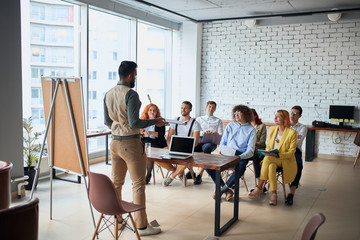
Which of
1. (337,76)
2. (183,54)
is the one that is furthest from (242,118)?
(183,54)

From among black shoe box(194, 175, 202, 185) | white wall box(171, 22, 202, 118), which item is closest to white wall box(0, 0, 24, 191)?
black shoe box(194, 175, 202, 185)

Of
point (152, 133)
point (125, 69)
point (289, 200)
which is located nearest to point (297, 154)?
point (289, 200)

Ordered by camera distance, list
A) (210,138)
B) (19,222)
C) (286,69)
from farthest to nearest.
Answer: (286,69) → (210,138) → (19,222)

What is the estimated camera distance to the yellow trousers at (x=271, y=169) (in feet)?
15.0

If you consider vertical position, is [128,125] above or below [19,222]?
above

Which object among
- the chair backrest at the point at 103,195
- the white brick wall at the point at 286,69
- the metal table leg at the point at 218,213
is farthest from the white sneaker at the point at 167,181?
the white brick wall at the point at 286,69

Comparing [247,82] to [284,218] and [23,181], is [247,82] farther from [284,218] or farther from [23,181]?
[23,181]

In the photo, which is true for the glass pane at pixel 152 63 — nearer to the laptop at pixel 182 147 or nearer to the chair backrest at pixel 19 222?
the laptop at pixel 182 147

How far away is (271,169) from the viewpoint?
15.0 ft

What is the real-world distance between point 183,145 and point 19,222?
2.40 metres

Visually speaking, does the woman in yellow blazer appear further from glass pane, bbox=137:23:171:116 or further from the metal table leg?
glass pane, bbox=137:23:171:116

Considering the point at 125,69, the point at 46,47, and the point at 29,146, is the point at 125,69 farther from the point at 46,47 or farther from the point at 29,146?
the point at 46,47

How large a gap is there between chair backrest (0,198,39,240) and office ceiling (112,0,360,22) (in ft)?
16.8

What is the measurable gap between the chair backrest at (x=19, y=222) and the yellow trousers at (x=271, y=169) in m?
3.30
